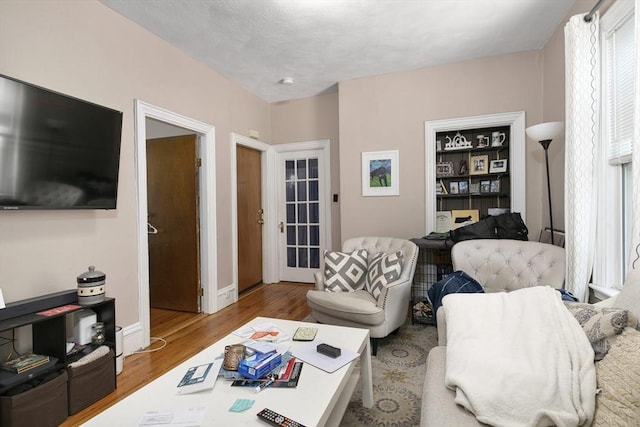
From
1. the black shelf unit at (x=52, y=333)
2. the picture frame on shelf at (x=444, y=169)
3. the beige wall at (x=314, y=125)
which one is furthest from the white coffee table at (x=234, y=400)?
the picture frame on shelf at (x=444, y=169)

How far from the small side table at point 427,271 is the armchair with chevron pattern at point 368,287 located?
362 mm

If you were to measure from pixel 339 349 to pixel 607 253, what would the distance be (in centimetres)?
172

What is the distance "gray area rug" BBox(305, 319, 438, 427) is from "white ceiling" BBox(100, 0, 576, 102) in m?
2.68

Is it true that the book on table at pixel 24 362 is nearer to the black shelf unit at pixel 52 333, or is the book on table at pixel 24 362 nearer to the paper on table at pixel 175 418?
the black shelf unit at pixel 52 333

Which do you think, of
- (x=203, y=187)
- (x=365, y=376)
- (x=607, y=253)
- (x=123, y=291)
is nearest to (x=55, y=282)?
(x=123, y=291)

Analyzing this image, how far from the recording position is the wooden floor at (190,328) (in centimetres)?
203

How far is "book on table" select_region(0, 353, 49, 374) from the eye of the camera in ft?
5.15

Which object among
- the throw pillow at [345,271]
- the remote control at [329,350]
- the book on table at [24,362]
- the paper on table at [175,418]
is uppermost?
the throw pillow at [345,271]

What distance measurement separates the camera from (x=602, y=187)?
6.12 feet

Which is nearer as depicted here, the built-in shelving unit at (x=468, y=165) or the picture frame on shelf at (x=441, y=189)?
the built-in shelving unit at (x=468, y=165)

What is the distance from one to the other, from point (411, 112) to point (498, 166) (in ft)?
4.16

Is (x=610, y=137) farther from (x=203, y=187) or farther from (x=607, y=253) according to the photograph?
(x=203, y=187)

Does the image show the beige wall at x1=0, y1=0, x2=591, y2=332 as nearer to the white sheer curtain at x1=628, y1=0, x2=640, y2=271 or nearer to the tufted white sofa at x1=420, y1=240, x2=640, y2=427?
the tufted white sofa at x1=420, y1=240, x2=640, y2=427

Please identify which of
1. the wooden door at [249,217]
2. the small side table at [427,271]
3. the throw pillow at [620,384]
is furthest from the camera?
the wooden door at [249,217]
